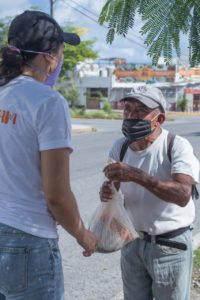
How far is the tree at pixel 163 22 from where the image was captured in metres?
3.18

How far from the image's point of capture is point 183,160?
107 inches

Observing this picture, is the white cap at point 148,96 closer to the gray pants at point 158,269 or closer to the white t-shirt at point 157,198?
the white t-shirt at point 157,198

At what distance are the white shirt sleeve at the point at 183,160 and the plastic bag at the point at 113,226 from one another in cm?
33

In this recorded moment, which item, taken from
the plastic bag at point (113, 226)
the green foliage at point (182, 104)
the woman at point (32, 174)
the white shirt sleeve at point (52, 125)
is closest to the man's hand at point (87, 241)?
the woman at point (32, 174)

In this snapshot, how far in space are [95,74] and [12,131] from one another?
6718cm

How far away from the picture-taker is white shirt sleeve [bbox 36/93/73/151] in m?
2.15

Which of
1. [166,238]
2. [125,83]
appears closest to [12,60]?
[166,238]

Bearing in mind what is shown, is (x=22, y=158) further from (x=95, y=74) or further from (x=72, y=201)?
(x=95, y=74)

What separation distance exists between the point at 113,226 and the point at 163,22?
124 cm

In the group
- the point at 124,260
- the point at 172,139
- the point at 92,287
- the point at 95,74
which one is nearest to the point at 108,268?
the point at 92,287

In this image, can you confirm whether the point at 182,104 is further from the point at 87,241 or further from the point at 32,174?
the point at 32,174

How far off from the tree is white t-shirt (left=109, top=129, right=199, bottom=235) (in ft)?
2.20

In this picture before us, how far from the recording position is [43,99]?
2178 millimetres

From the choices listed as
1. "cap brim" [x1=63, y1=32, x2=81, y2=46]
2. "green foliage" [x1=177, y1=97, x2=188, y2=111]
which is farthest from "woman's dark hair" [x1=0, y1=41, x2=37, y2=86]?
"green foliage" [x1=177, y1=97, x2=188, y2=111]
